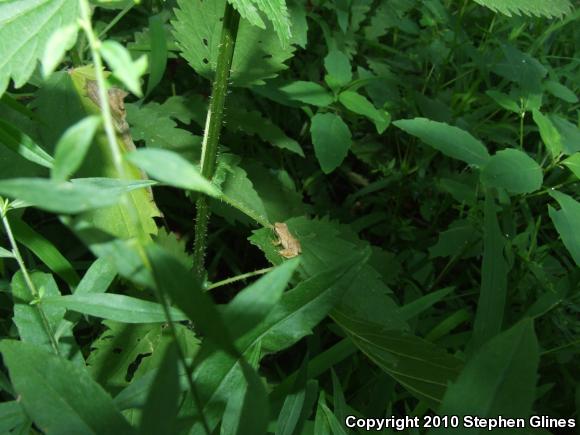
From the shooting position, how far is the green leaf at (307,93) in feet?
5.42

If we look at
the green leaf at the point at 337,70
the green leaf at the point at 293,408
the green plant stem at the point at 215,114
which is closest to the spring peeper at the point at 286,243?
the green plant stem at the point at 215,114

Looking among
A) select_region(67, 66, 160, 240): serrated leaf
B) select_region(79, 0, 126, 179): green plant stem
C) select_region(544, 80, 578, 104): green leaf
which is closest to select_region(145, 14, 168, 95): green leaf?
select_region(67, 66, 160, 240): serrated leaf

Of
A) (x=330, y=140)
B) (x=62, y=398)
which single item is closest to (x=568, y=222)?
(x=330, y=140)

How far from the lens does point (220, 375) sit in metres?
0.84

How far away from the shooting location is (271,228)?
1296 mm

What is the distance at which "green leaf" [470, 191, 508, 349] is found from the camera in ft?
3.85

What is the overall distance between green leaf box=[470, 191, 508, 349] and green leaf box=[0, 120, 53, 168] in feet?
2.78

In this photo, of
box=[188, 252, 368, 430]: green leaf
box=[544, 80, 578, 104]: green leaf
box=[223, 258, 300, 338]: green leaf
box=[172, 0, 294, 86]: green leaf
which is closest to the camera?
box=[223, 258, 300, 338]: green leaf

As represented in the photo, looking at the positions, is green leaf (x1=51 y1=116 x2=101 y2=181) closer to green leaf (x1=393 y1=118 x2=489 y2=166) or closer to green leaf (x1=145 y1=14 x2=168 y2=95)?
green leaf (x1=145 y1=14 x2=168 y2=95)

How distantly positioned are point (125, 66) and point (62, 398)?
44 centimetres

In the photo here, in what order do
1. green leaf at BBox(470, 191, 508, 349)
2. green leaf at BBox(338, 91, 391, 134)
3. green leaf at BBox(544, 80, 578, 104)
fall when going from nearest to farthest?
green leaf at BBox(470, 191, 508, 349), green leaf at BBox(338, 91, 391, 134), green leaf at BBox(544, 80, 578, 104)

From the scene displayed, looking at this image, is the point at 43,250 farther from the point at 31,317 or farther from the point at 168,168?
the point at 168,168

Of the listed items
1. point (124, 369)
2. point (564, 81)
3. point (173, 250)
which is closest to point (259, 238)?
point (173, 250)

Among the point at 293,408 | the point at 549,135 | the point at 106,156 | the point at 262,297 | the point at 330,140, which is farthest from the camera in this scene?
the point at 330,140
